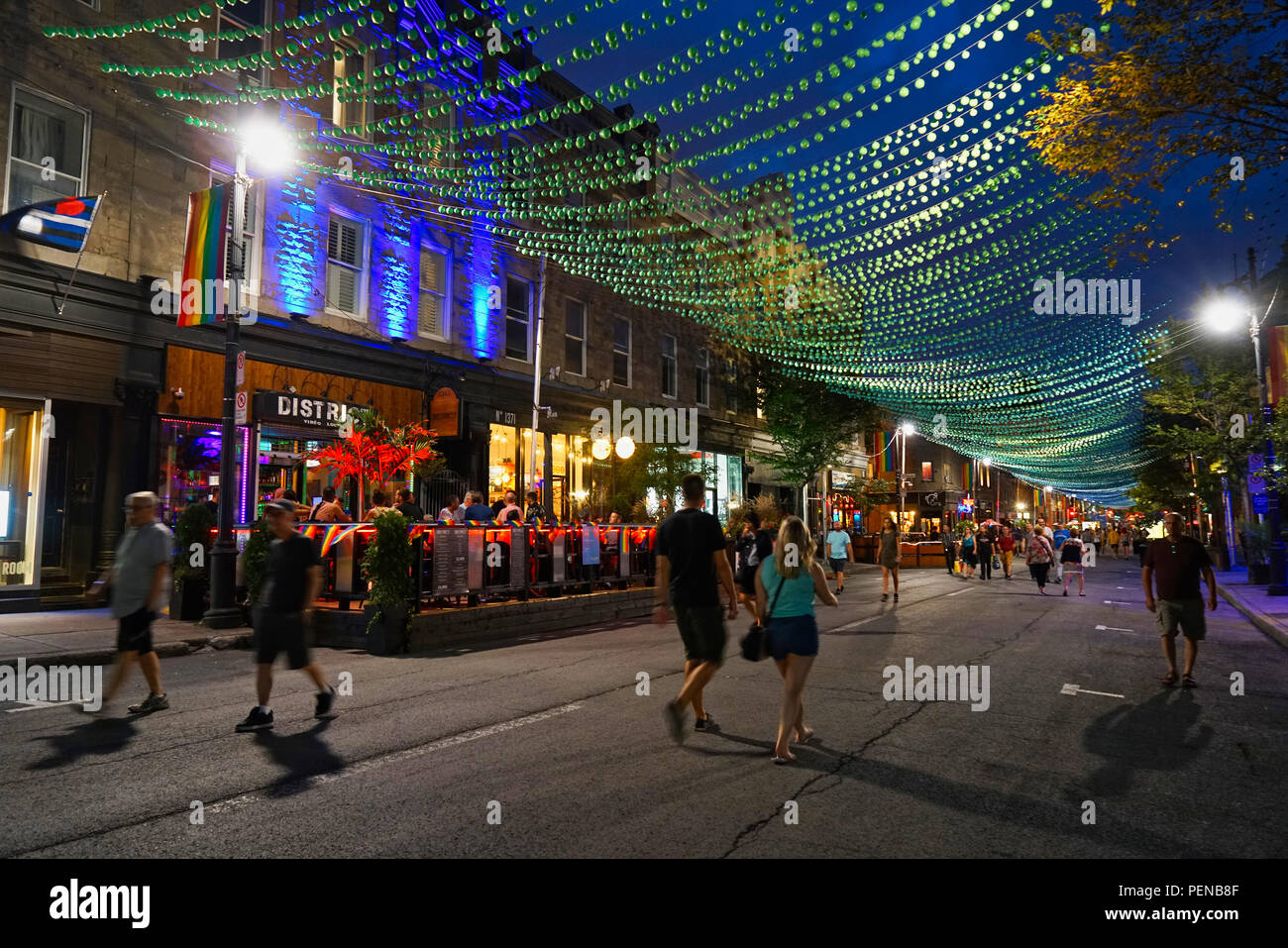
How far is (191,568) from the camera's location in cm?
1223

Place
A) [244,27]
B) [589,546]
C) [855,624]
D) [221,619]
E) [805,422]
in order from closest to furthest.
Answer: [221,619] → [855,624] → [244,27] → [589,546] → [805,422]

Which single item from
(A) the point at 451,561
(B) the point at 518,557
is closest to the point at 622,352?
(B) the point at 518,557

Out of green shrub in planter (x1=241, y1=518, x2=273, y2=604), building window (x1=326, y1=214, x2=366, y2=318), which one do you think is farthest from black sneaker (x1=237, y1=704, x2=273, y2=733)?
building window (x1=326, y1=214, x2=366, y2=318)

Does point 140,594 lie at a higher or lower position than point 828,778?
higher

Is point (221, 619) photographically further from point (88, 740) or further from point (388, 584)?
point (88, 740)

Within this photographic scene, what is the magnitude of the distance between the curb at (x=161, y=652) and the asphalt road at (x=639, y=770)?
795mm

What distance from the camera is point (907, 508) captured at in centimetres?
5862

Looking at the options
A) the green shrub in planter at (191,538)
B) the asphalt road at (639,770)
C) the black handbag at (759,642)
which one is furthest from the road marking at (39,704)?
the black handbag at (759,642)

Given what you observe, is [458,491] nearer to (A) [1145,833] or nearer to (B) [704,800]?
(B) [704,800]

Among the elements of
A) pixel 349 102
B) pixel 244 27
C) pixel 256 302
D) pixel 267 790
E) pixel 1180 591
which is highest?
pixel 244 27

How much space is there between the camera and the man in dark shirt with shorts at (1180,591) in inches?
330

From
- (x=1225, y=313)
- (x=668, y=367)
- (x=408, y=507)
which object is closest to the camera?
(x=408, y=507)
